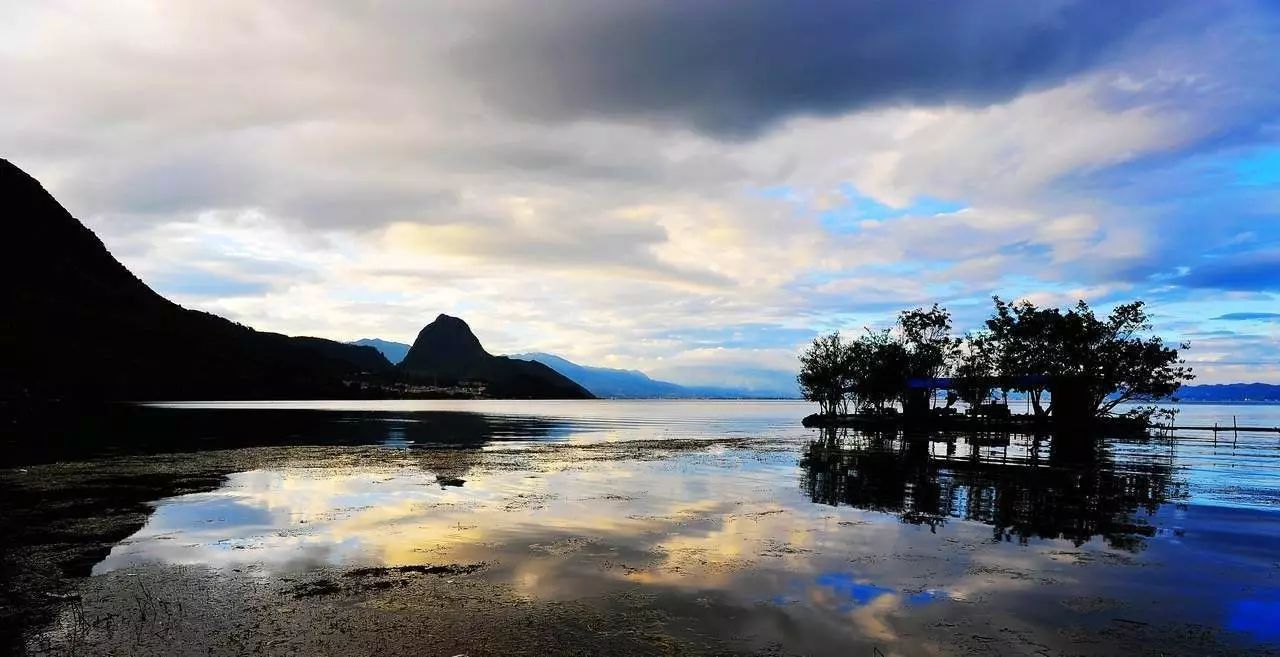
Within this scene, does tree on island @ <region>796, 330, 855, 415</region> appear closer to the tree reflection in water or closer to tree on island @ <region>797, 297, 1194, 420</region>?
tree on island @ <region>797, 297, 1194, 420</region>

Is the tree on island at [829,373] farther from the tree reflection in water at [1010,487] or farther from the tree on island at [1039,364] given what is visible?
the tree reflection in water at [1010,487]

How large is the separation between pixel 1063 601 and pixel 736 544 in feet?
25.3

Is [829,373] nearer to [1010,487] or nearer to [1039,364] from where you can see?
[1039,364]

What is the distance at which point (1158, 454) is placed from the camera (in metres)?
56.8

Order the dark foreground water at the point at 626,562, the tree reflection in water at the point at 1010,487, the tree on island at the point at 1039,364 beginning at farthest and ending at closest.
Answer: the tree on island at the point at 1039,364
the tree reflection in water at the point at 1010,487
the dark foreground water at the point at 626,562

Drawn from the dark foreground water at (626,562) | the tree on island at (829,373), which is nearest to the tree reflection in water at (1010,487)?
the dark foreground water at (626,562)

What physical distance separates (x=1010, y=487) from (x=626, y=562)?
76.5 feet

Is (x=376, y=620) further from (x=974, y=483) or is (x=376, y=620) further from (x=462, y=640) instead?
(x=974, y=483)

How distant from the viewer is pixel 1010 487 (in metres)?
32.6

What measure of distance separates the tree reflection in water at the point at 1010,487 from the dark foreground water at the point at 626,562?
0.24 metres

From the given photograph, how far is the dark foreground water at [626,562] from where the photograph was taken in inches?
464

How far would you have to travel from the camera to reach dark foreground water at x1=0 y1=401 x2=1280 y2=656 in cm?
1179

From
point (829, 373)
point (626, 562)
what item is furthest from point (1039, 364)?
point (626, 562)

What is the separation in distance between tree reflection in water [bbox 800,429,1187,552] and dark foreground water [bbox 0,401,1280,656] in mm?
245
